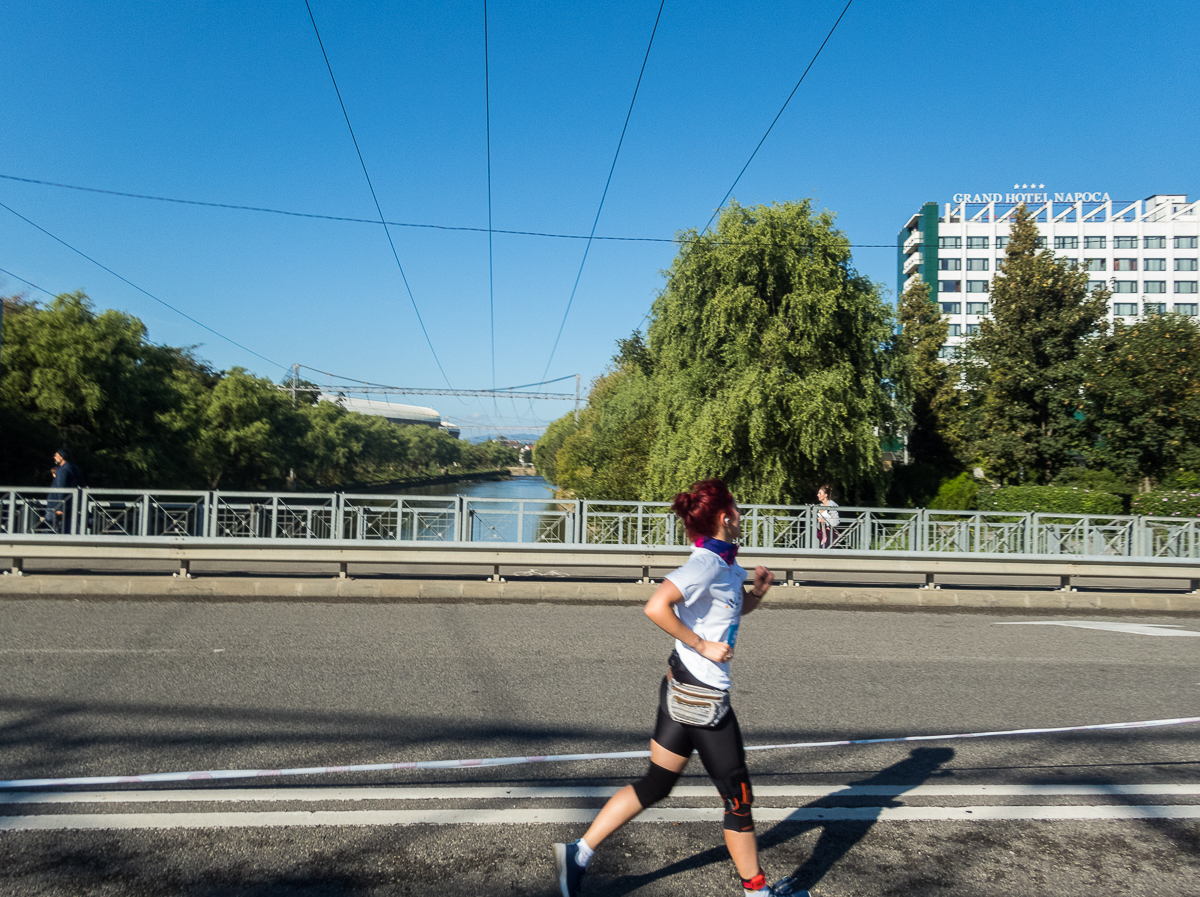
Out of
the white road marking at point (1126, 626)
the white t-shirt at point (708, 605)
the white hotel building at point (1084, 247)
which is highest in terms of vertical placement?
the white hotel building at point (1084, 247)

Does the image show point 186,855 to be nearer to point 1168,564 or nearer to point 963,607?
point 963,607

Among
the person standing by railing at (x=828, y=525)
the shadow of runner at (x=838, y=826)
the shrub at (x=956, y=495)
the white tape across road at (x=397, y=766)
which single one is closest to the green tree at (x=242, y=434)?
the shrub at (x=956, y=495)

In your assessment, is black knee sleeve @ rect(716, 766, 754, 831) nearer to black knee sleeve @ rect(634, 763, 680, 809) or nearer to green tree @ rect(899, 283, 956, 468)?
black knee sleeve @ rect(634, 763, 680, 809)

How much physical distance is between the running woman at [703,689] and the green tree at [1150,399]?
31721mm

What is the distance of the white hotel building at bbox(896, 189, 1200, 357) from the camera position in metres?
97.2

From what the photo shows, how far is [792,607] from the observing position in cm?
1334

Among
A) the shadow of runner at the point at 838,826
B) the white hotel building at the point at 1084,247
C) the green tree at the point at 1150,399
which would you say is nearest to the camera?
the shadow of runner at the point at 838,826

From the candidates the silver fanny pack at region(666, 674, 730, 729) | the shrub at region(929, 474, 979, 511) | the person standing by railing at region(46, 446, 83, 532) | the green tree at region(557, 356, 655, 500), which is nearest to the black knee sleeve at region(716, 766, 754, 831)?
the silver fanny pack at region(666, 674, 730, 729)

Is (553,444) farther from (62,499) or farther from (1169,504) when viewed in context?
(62,499)

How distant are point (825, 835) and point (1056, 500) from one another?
94.2 ft

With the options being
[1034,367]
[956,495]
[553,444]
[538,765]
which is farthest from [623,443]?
[553,444]

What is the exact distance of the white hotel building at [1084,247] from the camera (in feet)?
319

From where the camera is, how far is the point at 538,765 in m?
5.18

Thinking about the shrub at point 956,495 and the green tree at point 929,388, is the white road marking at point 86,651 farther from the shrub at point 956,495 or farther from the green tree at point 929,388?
the green tree at point 929,388
